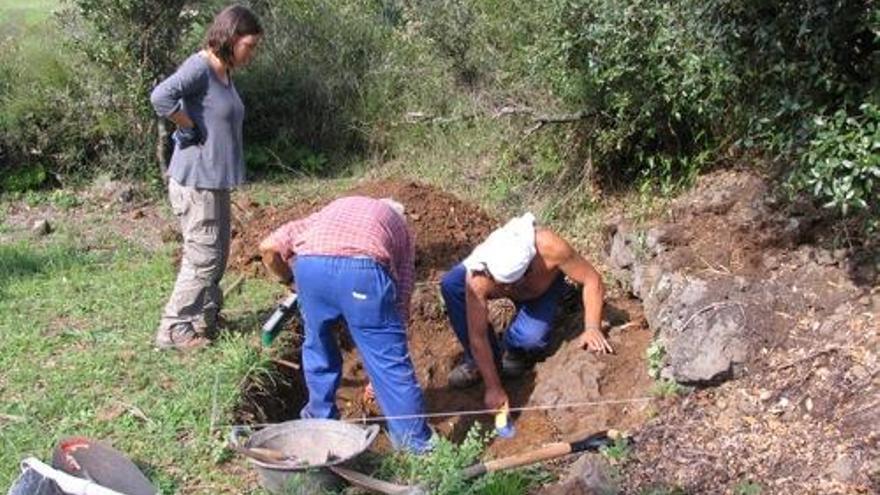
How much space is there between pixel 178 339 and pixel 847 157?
3.63 meters

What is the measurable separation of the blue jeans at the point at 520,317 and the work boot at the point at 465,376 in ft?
0.14

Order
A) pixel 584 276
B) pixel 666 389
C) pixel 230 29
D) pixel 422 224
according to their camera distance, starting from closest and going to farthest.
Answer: pixel 666 389 < pixel 230 29 < pixel 584 276 < pixel 422 224

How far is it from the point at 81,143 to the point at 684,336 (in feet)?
22.5

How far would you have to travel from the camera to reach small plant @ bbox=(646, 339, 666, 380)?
5.15 m

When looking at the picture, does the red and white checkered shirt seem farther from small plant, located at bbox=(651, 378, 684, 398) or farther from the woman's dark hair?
small plant, located at bbox=(651, 378, 684, 398)

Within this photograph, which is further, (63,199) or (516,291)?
(63,199)

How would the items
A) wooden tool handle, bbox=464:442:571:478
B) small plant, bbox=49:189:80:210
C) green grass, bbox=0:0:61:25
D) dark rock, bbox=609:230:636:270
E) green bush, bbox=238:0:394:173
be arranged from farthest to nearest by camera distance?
green grass, bbox=0:0:61:25 → green bush, bbox=238:0:394:173 → small plant, bbox=49:189:80:210 → dark rock, bbox=609:230:636:270 → wooden tool handle, bbox=464:442:571:478

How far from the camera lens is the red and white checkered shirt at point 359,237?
4.52m

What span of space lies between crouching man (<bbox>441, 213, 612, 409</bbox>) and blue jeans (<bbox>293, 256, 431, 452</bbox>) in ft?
2.80

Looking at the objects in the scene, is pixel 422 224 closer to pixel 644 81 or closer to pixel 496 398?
pixel 644 81

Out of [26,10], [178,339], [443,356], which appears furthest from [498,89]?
[26,10]

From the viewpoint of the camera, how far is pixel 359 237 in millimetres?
4523

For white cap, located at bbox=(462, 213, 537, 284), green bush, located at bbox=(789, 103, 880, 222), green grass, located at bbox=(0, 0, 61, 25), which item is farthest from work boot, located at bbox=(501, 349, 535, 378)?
green grass, located at bbox=(0, 0, 61, 25)

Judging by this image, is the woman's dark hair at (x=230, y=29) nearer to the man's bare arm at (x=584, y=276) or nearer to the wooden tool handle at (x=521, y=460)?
the man's bare arm at (x=584, y=276)
